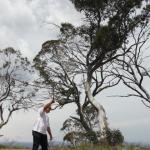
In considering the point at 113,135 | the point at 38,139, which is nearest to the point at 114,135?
the point at 113,135

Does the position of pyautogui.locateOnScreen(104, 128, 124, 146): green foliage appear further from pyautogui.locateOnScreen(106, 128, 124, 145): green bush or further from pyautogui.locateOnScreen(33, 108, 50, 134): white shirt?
pyautogui.locateOnScreen(33, 108, 50, 134): white shirt

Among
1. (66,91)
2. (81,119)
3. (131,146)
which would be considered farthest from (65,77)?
(131,146)

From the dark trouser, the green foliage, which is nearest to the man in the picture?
the dark trouser

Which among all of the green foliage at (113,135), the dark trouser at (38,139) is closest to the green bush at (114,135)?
the green foliage at (113,135)

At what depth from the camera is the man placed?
40.4 feet

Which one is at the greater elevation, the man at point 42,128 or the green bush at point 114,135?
the green bush at point 114,135

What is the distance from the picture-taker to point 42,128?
1248cm

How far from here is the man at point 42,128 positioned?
12.3m

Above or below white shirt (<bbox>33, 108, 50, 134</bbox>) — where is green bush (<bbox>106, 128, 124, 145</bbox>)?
above

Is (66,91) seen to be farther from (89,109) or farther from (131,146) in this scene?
(131,146)

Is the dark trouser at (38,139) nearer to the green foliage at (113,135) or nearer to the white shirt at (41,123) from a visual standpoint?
the white shirt at (41,123)

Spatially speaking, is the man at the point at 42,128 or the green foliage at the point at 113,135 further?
the green foliage at the point at 113,135

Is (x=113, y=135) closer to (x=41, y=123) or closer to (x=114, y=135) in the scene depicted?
(x=114, y=135)

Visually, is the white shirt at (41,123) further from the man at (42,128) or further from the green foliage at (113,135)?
the green foliage at (113,135)
